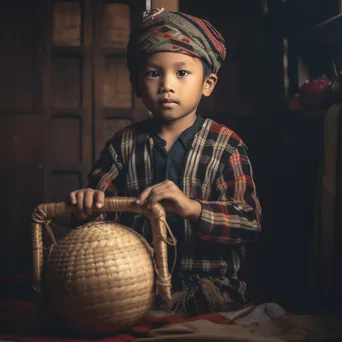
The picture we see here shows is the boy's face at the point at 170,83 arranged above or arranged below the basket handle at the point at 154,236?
above

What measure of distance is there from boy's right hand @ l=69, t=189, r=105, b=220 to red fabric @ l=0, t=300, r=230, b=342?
0.32 m

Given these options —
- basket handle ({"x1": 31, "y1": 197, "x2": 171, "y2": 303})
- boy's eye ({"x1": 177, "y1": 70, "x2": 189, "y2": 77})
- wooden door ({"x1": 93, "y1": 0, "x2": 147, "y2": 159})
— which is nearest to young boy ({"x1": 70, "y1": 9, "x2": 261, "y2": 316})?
boy's eye ({"x1": 177, "y1": 70, "x2": 189, "y2": 77})

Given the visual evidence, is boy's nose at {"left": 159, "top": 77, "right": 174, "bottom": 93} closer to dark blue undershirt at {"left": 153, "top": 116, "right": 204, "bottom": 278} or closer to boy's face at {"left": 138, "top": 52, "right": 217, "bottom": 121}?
boy's face at {"left": 138, "top": 52, "right": 217, "bottom": 121}

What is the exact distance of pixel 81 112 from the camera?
2.49m

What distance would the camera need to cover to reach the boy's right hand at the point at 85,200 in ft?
5.15

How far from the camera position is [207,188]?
183cm

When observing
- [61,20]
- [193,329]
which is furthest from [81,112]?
[193,329]

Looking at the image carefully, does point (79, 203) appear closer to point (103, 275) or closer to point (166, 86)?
point (103, 275)

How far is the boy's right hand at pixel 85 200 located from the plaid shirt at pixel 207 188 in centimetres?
27

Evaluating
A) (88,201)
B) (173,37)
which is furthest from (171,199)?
(173,37)

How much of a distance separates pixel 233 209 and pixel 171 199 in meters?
0.25

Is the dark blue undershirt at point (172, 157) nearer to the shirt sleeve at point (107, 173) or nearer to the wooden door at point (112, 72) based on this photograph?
the shirt sleeve at point (107, 173)

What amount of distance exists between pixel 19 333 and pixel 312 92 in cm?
131

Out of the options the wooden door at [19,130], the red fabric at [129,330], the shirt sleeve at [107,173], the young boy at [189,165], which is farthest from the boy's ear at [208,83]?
the wooden door at [19,130]
